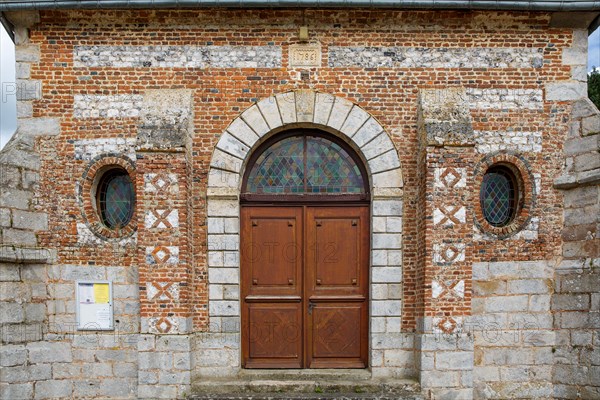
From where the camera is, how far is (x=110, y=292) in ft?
23.0

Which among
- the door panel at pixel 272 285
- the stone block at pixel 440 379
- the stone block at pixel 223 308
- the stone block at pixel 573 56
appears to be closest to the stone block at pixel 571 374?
the stone block at pixel 440 379

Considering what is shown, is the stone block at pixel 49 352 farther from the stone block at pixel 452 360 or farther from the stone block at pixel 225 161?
the stone block at pixel 452 360

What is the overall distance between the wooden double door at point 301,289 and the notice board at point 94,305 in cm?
189

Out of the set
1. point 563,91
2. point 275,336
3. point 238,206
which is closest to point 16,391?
point 275,336

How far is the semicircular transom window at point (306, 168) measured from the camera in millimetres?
7211

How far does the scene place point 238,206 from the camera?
23.0ft

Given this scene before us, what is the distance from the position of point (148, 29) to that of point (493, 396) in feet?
23.2

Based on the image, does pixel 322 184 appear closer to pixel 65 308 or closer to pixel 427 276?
pixel 427 276

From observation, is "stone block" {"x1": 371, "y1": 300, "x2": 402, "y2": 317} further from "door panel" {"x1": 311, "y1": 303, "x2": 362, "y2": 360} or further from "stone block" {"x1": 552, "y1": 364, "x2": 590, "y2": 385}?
"stone block" {"x1": 552, "y1": 364, "x2": 590, "y2": 385}

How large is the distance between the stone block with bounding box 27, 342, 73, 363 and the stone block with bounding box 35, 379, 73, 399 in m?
0.30

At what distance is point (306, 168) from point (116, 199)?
2.80 metres

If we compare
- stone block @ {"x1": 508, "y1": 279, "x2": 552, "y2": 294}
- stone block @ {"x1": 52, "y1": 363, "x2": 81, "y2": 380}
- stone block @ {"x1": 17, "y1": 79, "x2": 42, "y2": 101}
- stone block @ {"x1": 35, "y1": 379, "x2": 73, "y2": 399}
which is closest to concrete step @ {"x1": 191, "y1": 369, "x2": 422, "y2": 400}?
stone block @ {"x1": 52, "y1": 363, "x2": 81, "y2": 380}

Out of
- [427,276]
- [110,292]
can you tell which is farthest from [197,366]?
[427,276]

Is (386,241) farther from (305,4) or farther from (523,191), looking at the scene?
(305,4)
